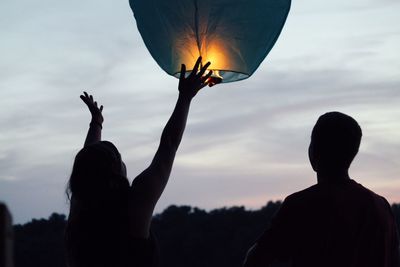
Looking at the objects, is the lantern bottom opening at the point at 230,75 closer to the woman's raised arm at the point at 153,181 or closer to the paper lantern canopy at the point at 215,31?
the paper lantern canopy at the point at 215,31

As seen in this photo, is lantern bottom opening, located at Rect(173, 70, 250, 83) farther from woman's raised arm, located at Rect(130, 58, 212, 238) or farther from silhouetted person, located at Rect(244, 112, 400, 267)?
silhouetted person, located at Rect(244, 112, 400, 267)

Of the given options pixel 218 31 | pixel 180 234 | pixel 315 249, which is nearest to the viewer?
pixel 315 249

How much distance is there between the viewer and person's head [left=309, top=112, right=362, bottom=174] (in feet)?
10.6

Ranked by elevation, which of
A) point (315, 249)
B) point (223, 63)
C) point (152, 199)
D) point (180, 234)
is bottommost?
point (315, 249)

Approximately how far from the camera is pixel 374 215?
3.21 metres

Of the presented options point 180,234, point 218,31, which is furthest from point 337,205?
point 180,234

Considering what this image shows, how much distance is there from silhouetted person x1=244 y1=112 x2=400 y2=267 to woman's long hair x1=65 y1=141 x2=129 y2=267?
1.69 ft

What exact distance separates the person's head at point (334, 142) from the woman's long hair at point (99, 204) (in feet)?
2.46

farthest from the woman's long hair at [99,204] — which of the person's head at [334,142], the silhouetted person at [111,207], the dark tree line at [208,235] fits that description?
the dark tree line at [208,235]

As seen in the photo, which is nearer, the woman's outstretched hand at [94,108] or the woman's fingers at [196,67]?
the woman's fingers at [196,67]

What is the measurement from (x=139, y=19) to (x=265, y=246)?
1573mm

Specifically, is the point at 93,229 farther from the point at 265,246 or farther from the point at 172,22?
the point at 172,22

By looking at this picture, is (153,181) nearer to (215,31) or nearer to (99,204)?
(99,204)

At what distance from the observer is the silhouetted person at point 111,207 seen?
3193 mm
